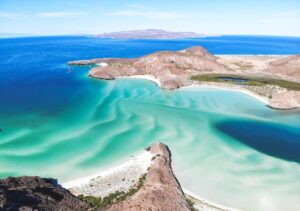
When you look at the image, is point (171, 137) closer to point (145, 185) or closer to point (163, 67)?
point (145, 185)

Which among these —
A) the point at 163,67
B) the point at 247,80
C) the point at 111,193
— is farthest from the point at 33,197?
the point at 163,67

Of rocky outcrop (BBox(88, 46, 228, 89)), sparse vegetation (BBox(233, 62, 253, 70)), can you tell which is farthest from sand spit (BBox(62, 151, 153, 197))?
sparse vegetation (BBox(233, 62, 253, 70))

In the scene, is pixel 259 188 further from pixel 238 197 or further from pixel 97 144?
pixel 97 144

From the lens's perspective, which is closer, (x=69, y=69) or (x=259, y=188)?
(x=259, y=188)

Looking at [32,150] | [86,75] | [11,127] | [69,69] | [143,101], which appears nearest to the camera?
[32,150]

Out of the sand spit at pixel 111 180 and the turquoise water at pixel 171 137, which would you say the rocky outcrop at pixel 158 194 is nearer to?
the sand spit at pixel 111 180

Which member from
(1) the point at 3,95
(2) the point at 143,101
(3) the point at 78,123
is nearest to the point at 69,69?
(1) the point at 3,95

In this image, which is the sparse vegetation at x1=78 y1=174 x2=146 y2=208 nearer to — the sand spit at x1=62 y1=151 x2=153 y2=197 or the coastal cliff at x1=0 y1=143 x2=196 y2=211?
the coastal cliff at x1=0 y1=143 x2=196 y2=211

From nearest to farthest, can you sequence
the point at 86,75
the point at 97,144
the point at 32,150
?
1. the point at 32,150
2. the point at 97,144
3. the point at 86,75
